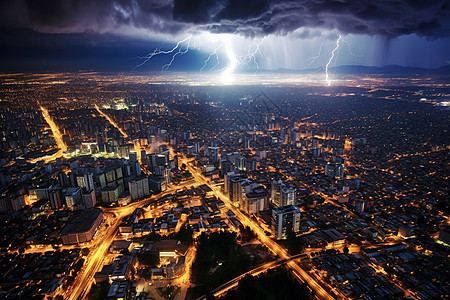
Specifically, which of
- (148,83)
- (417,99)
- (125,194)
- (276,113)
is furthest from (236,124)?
(417,99)

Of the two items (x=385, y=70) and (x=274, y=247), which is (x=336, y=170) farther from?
(x=385, y=70)

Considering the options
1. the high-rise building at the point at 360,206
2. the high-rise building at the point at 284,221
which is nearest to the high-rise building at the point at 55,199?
the high-rise building at the point at 284,221

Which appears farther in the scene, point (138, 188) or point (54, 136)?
point (54, 136)

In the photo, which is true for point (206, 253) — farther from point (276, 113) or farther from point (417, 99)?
point (417, 99)

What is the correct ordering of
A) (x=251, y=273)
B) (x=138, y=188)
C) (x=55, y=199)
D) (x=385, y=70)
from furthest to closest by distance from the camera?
(x=385, y=70) → (x=138, y=188) → (x=55, y=199) → (x=251, y=273)

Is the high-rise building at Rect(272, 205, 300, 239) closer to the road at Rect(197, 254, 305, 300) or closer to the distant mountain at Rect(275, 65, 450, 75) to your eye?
the road at Rect(197, 254, 305, 300)

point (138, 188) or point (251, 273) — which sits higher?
point (138, 188)

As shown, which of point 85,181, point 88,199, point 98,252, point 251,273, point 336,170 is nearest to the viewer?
point 251,273

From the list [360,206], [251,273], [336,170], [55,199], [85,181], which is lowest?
[251,273]

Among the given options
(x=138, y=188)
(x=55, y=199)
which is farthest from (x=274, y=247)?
(x=55, y=199)
